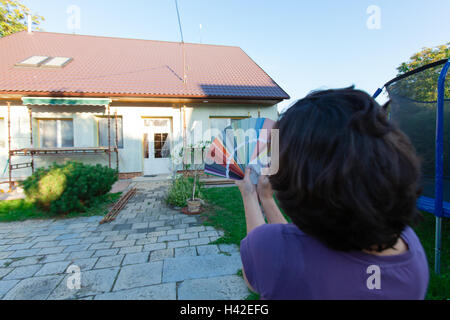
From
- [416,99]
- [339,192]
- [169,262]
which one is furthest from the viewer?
[416,99]

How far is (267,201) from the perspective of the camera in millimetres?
975

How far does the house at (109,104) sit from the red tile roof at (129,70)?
0.12ft

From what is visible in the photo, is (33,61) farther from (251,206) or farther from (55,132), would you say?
(251,206)

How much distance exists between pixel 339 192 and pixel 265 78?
1064 centimetres

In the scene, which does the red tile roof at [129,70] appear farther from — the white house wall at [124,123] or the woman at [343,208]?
the woman at [343,208]

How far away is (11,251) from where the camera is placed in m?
3.10

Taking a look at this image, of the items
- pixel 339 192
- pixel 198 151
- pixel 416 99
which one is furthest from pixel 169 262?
pixel 198 151

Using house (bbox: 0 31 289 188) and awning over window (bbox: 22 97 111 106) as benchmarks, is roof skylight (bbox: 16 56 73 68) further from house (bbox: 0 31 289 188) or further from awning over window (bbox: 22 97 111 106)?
awning over window (bbox: 22 97 111 106)

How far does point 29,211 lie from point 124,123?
427cm

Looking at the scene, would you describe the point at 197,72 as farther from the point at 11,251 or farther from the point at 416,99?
the point at 11,251

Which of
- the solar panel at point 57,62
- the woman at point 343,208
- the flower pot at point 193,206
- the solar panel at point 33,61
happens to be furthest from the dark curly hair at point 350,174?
the solar panel at point 33,61

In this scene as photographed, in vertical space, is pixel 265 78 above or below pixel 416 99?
above

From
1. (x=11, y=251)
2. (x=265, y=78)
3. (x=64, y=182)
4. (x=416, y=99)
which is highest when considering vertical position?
(x=265, y=78)

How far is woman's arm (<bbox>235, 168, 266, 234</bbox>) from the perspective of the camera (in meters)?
0.82
